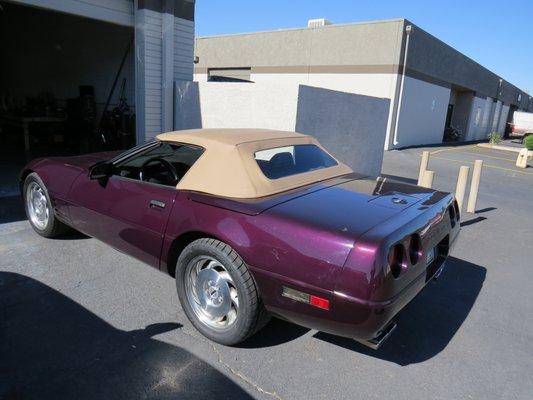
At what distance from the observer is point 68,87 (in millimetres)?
12039

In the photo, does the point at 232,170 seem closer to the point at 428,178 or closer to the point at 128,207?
the point at 128,207

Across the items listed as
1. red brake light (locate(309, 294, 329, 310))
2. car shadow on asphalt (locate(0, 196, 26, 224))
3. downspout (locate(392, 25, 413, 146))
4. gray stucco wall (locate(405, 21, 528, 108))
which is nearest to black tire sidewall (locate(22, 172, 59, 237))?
car shadow on asphalt (locate(0, 196, 26, 224))

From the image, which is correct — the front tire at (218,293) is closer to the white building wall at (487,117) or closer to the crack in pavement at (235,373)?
the crack in pavement at (235,373)

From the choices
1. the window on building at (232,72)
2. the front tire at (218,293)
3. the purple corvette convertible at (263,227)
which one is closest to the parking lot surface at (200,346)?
the front tire at (218,293)

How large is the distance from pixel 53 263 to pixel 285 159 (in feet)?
7.95

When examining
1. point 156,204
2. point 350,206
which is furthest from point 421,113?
point 156,204

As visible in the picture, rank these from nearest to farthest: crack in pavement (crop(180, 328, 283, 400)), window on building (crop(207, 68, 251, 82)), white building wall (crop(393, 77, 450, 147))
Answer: crack in pavement (crop(180, 328, 283, 400))
white building wall (crop(393, 77, 450, 147))
window on building (crop(207, 68, 251, 82))

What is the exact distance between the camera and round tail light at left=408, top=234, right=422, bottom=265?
270cm

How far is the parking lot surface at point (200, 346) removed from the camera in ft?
8.49

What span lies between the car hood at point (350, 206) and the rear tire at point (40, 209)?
2844mm

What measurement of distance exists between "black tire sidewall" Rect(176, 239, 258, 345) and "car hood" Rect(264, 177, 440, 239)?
440mm

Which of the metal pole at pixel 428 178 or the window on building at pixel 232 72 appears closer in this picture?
the metal pole at pixel 428 178

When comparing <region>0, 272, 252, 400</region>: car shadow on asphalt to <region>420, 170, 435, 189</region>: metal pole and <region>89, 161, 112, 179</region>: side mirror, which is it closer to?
<region>89, 161, 112, 179</region>: side mirror

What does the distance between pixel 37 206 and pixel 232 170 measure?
277cm
